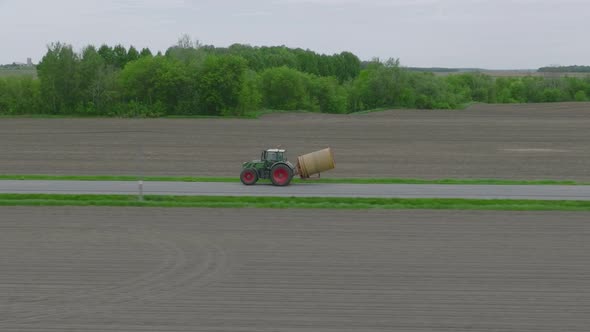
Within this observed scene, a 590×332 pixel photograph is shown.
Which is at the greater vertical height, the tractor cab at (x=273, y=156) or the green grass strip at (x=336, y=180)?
the tractor cab at (x=273, y=156)

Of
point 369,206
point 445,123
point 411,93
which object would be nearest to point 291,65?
point 411,93

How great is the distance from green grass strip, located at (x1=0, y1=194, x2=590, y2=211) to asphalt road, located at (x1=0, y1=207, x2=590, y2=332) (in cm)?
78

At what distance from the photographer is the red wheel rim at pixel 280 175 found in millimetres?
28078

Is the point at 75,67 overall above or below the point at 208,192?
above

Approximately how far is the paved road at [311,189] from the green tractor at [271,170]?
0.33 m

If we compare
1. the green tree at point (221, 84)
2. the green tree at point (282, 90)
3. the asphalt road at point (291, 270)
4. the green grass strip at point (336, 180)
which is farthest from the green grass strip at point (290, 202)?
the green tree at point (282, 90)

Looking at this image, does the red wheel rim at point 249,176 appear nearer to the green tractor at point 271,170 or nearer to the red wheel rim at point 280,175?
the green tractor at point 271,170

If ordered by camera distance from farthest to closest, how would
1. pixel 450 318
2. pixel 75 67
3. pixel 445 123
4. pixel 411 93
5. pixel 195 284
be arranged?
1. pixel 411 93
2. pixel 75 67
3. pixel 445 123
4. pixel 195 284
5. pixel 450 318

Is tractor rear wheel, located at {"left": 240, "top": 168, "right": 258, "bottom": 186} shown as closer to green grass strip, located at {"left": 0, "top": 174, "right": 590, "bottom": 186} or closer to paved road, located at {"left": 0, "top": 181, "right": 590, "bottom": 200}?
paved road, located at {"left": 0, "top": 181, "right": 590, "bottom": 200}

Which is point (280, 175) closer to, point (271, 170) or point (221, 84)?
point (271, 170)

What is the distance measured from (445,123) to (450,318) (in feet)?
199

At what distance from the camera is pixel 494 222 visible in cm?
2223

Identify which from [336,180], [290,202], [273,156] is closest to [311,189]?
[273,156]

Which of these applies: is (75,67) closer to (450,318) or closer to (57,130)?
(57,130)
